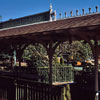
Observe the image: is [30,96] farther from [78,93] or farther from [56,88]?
[78,93]

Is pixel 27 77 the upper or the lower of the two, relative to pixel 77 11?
lower

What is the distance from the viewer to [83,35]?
5.61 meters

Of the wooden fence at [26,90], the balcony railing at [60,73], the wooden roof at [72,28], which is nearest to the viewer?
the wooden fence at [26,90]

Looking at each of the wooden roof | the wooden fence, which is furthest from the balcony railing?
the wooden fence

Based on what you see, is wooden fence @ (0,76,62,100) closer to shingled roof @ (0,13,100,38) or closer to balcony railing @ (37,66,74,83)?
shingled roof @ (0,13,100,38)

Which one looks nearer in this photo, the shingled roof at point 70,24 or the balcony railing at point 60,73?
the shingled roof at point 70,24

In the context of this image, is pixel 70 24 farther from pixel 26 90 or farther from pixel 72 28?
pixel 26 90

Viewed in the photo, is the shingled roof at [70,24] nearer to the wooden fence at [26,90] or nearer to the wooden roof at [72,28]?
the wooden roof at [72,28]

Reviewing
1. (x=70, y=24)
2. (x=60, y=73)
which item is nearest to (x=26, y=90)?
(x=70, y=24)

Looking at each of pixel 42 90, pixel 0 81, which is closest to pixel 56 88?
pixel 42 90

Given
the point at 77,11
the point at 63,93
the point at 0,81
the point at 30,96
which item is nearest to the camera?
the point at 63,93

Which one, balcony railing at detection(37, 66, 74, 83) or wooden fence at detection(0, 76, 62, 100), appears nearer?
wooden fence at detection(0, 76, 62, 100)

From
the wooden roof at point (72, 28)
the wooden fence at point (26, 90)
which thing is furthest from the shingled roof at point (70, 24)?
the wooden fence at point (26, 90)

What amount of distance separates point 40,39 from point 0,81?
8.66ft
